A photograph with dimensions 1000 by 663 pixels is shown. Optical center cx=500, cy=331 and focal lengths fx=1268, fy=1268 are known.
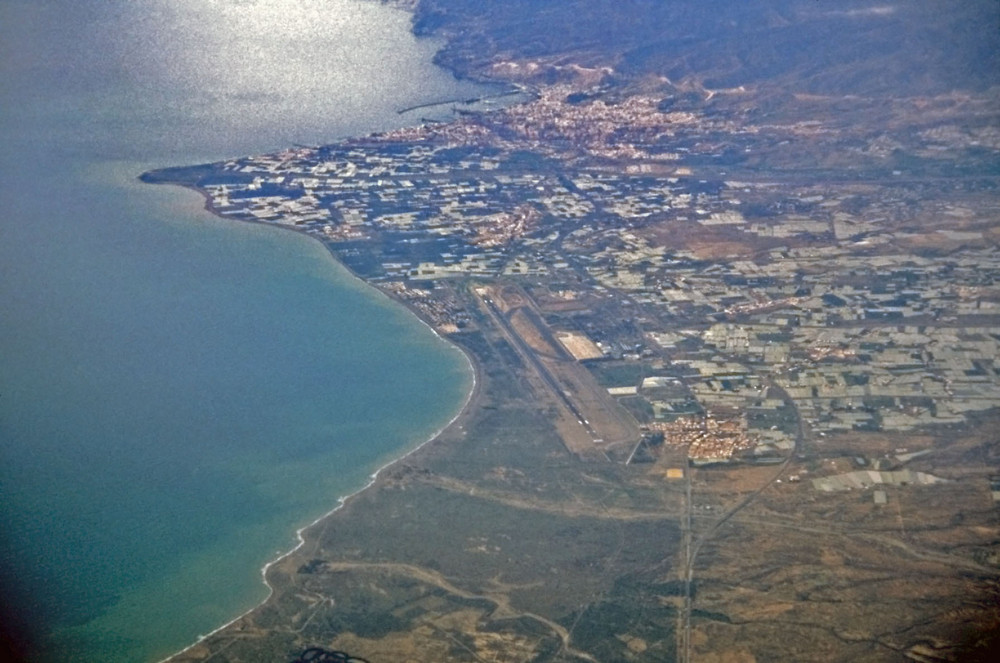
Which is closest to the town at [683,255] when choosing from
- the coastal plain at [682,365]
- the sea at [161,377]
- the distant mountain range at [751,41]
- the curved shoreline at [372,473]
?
the coastal plain at [682,365]

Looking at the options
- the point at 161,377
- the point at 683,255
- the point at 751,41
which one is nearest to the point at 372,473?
the point at 161,377

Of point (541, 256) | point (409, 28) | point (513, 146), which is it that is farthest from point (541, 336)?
point (409, 28)

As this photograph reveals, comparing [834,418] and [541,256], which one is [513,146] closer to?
[541,256]

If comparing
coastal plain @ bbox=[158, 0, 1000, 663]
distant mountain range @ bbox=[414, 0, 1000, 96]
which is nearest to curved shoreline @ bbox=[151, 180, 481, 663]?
coastal plain @ bbox=[158, 0, 1000, 663]

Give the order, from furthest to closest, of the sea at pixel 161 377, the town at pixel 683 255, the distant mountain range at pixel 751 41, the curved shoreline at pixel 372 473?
the distant mountain range at pixel 751 41, the town at pixel 683 255, the sea at pixel 161 377, the curved shoreline at pixel 372 473

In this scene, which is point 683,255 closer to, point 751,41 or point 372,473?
point 372,473

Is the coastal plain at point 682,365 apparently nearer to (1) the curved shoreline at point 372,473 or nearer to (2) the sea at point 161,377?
(1) the curved shoreline at point 372,473
